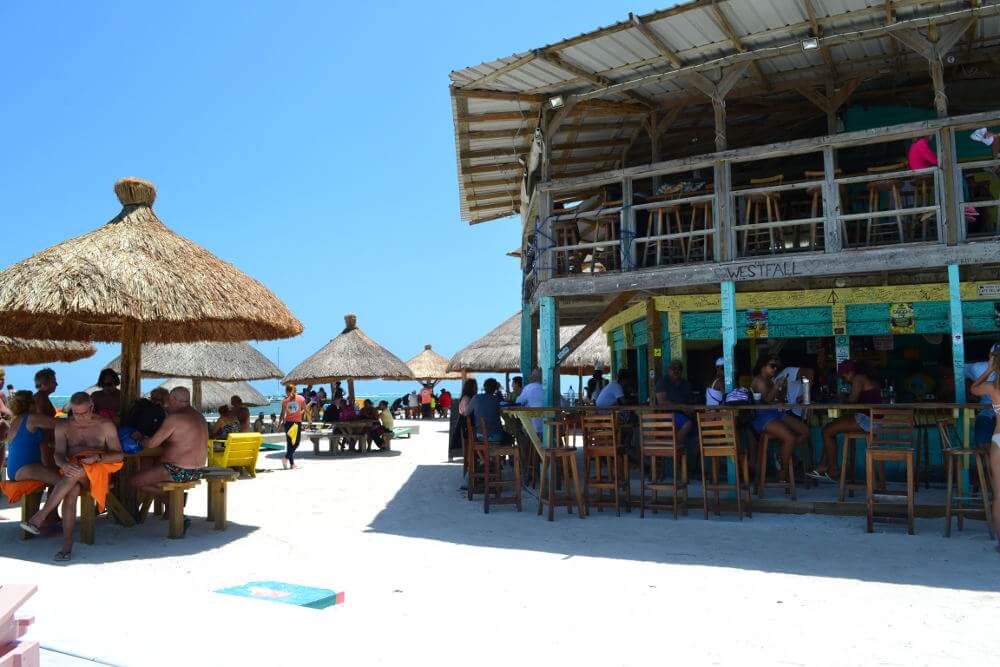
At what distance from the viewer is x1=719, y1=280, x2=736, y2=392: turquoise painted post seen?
30.7ft

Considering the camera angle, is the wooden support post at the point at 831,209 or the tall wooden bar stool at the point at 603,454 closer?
the tall wooden bar stool at the point at 603,454

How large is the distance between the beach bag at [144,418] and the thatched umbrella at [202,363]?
34.9 ft

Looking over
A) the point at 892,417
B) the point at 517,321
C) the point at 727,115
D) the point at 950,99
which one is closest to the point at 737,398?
the point at 892,417

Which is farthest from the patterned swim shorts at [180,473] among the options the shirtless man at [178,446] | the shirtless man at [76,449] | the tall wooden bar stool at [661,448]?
the tall wooden bar stool at [661,448]

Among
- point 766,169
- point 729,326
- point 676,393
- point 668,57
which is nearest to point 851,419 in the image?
point 729,326

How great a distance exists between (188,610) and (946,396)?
939 cm

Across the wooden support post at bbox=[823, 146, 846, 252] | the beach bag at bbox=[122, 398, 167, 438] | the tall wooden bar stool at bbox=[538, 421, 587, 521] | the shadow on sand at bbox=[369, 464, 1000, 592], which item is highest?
the wooden support post at bbox=[823, 146, 846, 252]

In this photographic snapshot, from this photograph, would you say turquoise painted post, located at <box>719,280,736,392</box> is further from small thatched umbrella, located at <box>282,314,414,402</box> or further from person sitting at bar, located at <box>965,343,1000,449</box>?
small thatched umbrella, located at <box>282,314,414,402</box>

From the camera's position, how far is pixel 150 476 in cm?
761

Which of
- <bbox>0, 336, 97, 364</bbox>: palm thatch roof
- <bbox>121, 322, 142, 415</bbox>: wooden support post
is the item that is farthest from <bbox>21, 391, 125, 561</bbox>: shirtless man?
<bbox>0, 336, 97, 364</bbox>: palm thatch roof

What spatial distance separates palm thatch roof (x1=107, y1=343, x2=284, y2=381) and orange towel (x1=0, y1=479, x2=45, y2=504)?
11.4 metres

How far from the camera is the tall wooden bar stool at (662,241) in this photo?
10.4m

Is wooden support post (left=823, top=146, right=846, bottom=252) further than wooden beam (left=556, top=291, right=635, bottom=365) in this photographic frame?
No

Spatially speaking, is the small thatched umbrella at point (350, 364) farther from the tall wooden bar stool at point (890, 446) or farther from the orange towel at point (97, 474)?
the tall wooden bar stool at point (890, 446)
